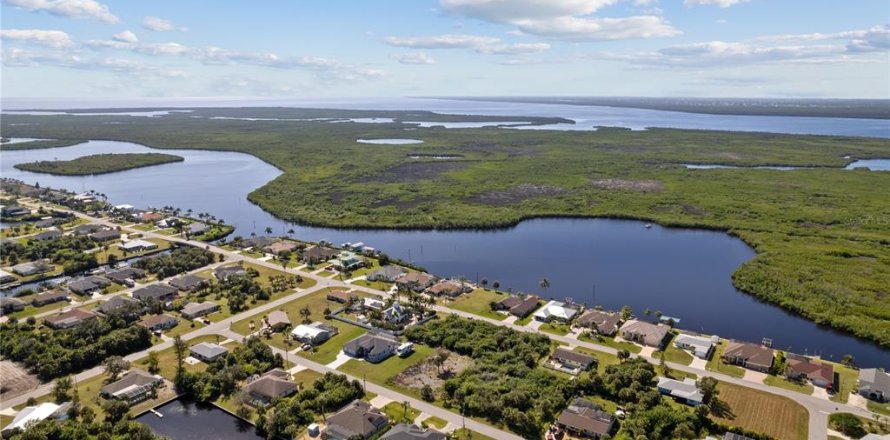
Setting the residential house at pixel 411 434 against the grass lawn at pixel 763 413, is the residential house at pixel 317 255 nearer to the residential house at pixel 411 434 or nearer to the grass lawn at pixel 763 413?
the residential house at pixel 411 434

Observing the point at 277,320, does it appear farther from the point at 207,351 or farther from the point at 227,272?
the point at 227,272

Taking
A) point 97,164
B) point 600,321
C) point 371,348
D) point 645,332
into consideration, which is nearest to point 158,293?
point 371,348

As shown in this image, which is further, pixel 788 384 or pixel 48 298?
pixel 48 298

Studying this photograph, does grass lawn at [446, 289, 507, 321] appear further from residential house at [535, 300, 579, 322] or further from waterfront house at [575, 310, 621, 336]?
waterfront house at [575, 310, 621, 336]

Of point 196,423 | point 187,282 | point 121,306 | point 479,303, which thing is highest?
point 121,306

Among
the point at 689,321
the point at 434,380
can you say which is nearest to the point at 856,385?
the point at 689,321

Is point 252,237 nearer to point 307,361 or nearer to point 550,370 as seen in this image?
point 307,361

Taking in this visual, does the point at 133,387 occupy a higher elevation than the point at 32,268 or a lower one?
lower

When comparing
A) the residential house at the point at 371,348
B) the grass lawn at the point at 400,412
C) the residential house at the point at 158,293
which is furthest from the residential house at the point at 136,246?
the grass lawn at the point at 400,412
